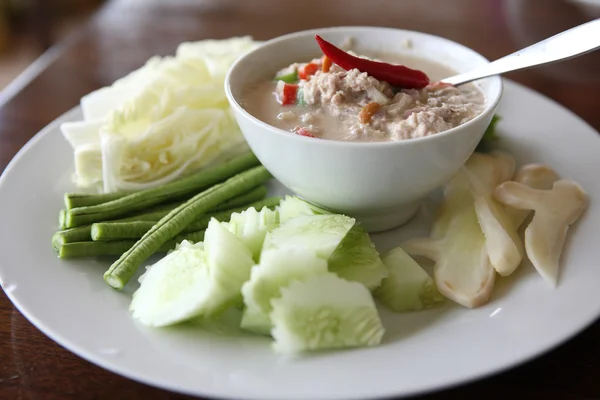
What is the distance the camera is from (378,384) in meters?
1.66

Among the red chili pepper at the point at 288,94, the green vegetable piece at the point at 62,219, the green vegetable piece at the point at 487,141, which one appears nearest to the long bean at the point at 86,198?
the green vegetable piece at the point at 62,219

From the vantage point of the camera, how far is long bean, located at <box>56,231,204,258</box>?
2.21 metres

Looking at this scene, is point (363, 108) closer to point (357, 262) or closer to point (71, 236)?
point (357, 262)

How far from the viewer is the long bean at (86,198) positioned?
2.39 meters

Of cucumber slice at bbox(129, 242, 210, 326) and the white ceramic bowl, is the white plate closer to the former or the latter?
cucumber slice at bbox(129, 242, 210, 326)

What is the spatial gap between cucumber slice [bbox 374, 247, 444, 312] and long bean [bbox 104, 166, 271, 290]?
29.2 inches

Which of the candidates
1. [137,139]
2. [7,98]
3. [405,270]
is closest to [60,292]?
[137,139]

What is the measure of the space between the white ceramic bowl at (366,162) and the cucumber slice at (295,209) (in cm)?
7

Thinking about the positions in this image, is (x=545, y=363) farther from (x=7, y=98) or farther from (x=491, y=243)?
(x=7, y=98)

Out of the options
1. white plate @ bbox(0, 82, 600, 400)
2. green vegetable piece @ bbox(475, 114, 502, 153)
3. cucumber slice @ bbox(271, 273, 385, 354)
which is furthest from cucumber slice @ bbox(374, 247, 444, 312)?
green vegetable piece @ bbox(475, 114, 502, 153)

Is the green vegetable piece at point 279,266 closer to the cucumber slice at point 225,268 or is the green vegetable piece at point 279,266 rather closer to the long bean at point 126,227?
the cucumber slice at point 225,268

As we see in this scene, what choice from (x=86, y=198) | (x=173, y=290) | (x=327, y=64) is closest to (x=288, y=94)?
(x=327, y=64)

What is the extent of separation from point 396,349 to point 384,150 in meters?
0.63

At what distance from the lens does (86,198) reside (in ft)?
8.00
